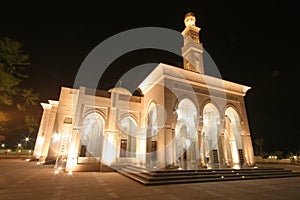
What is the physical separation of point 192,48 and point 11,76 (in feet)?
58.9

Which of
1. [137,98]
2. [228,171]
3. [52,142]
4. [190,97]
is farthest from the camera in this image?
[52,142]

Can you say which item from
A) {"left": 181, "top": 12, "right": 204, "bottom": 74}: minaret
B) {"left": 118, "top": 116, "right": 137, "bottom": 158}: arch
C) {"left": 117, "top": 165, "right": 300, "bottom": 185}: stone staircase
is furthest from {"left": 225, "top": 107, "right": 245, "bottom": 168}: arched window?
{"left": 118, "top": 116, "right": 137, "bottom": 158}: arch

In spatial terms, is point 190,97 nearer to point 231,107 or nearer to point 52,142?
point 231,107

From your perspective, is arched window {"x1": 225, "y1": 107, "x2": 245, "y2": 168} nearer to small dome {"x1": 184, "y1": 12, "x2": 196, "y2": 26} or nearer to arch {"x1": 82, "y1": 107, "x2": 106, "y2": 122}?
arch {"x1": 82, "y1": 107, "x2": 106, "y2": 122}

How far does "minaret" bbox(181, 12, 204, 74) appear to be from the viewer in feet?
64.5

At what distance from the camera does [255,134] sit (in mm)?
44938

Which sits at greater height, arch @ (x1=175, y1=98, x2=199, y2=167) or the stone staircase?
arch @ (x1=175, y1=98, x2=199, y2=167)

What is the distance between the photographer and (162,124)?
11352 mm

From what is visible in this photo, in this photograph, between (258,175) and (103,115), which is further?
(103,115)

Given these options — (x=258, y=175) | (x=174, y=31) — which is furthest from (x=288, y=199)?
(x=174, y=31)

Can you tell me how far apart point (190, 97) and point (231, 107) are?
15.0 ft

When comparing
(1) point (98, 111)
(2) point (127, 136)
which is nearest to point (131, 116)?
(2) point (127, 136)

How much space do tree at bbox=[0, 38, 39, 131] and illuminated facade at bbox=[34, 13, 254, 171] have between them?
13.8 feet

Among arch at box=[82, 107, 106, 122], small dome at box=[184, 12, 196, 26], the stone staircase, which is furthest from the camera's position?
small dome at box=[184, 12, 196, 26]
